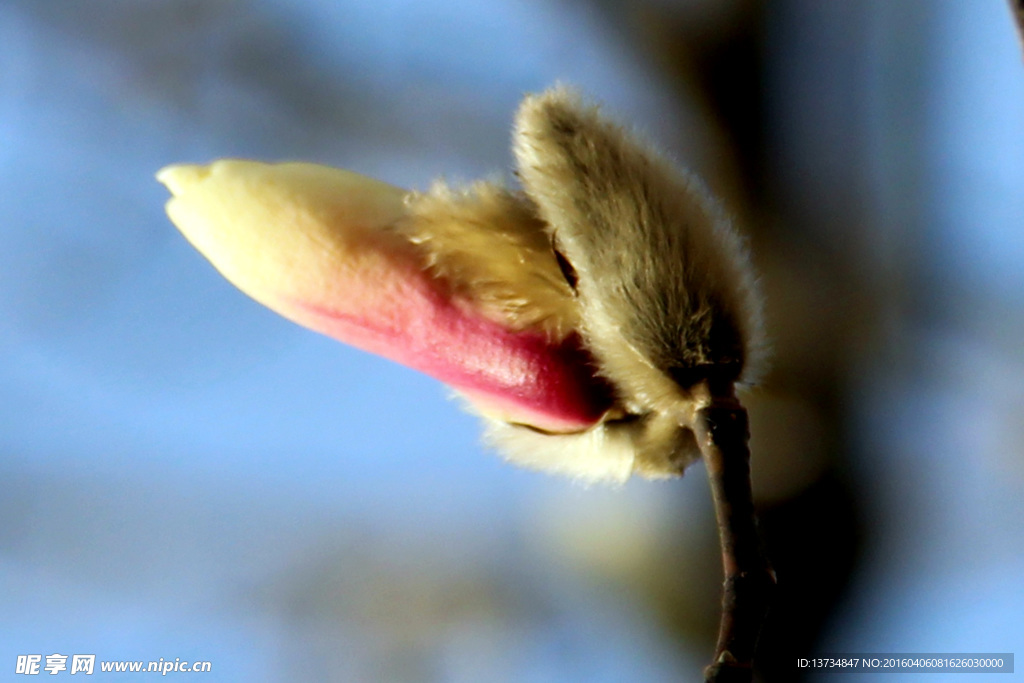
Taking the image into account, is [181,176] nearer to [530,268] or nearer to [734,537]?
[530,268]

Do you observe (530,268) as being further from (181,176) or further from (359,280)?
(181,176)

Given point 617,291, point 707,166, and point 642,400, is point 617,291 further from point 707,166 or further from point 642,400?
point 707,166

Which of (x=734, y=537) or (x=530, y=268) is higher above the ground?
(x=530, y=268)

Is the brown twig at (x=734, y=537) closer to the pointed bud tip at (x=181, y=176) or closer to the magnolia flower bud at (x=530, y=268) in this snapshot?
the magnolia flower bud at (x=530, y=268)

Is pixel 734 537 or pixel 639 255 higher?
pixel 639 255

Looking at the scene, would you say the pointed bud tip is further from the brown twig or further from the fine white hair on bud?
the brown twig

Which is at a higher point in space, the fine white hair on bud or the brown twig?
the fine white hair on bud

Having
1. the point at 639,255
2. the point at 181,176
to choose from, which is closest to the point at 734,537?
the point at 639,255

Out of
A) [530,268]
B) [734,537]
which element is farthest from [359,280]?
[734,537]

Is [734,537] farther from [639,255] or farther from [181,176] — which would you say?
[181,176]

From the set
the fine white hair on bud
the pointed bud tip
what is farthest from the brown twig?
the pointed bud tip

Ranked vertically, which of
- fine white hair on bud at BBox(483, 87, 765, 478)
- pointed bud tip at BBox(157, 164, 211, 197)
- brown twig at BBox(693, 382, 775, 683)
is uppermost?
pointed bud tip at BBox(157, 164, 211, 197)
